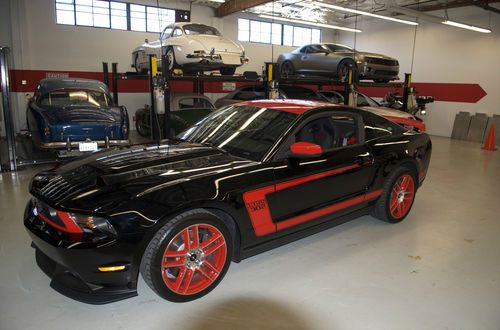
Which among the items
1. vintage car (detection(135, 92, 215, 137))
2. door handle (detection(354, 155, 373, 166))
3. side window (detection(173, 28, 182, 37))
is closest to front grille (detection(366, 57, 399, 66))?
vintage car (detection(135, 92, 215, 137))

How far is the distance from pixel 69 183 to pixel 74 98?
496 cm

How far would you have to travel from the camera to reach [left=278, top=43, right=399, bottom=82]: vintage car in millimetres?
9234

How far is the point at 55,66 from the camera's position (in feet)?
36.0

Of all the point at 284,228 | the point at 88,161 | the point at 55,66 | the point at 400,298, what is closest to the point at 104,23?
the point at 55,66

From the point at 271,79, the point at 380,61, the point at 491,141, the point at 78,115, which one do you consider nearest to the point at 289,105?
the point at 271,79

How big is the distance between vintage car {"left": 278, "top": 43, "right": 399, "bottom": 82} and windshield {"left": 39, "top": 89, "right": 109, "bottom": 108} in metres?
4.57

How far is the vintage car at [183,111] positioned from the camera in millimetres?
7633

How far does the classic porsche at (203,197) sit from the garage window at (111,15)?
874cm

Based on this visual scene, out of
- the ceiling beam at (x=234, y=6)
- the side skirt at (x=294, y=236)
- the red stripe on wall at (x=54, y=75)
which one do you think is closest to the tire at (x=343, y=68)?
the ceiling beam at (x=234, y=6)

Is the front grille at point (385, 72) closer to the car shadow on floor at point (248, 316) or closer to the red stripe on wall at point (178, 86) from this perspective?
the red stripe on wall at point (178, 86)

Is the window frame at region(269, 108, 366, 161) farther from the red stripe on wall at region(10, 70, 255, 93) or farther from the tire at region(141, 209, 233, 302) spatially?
the red stripe on wall at region(10, 70, 255, 93)

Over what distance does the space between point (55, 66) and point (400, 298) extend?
11.5 meters

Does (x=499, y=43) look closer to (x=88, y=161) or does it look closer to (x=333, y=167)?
(x=333, y=167)

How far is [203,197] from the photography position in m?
2.38
